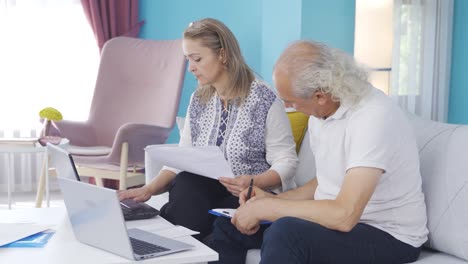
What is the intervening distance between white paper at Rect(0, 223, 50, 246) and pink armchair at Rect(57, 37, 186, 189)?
88.4 inches

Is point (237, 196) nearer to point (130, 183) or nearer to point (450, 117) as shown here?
point (130, 183)

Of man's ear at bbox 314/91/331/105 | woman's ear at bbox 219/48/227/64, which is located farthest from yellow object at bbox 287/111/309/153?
man's ear at bbox 314/91/331/105

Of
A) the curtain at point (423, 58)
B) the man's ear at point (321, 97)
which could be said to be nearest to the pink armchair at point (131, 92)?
the curtain at point (423, 58)

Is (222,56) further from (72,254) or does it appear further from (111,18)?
(111,18)

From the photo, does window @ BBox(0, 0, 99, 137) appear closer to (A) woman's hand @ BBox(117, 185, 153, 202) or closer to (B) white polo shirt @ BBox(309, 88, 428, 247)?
(A) woman's hand @ BBox(117, 185, 153, 202)

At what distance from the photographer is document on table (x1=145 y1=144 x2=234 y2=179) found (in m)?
2.02

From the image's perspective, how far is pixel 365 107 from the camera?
1721 mm

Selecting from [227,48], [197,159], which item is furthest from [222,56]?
[197,159]

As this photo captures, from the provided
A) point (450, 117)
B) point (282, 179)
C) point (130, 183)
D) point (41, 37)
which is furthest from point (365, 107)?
point (41, 37)

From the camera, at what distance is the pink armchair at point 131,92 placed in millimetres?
4193

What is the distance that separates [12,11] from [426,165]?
355cm

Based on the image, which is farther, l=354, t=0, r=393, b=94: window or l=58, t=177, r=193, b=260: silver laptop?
l=354, t=0, r=393, b=94: window

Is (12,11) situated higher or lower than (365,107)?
higher

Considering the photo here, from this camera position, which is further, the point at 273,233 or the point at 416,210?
the point at 416,210
